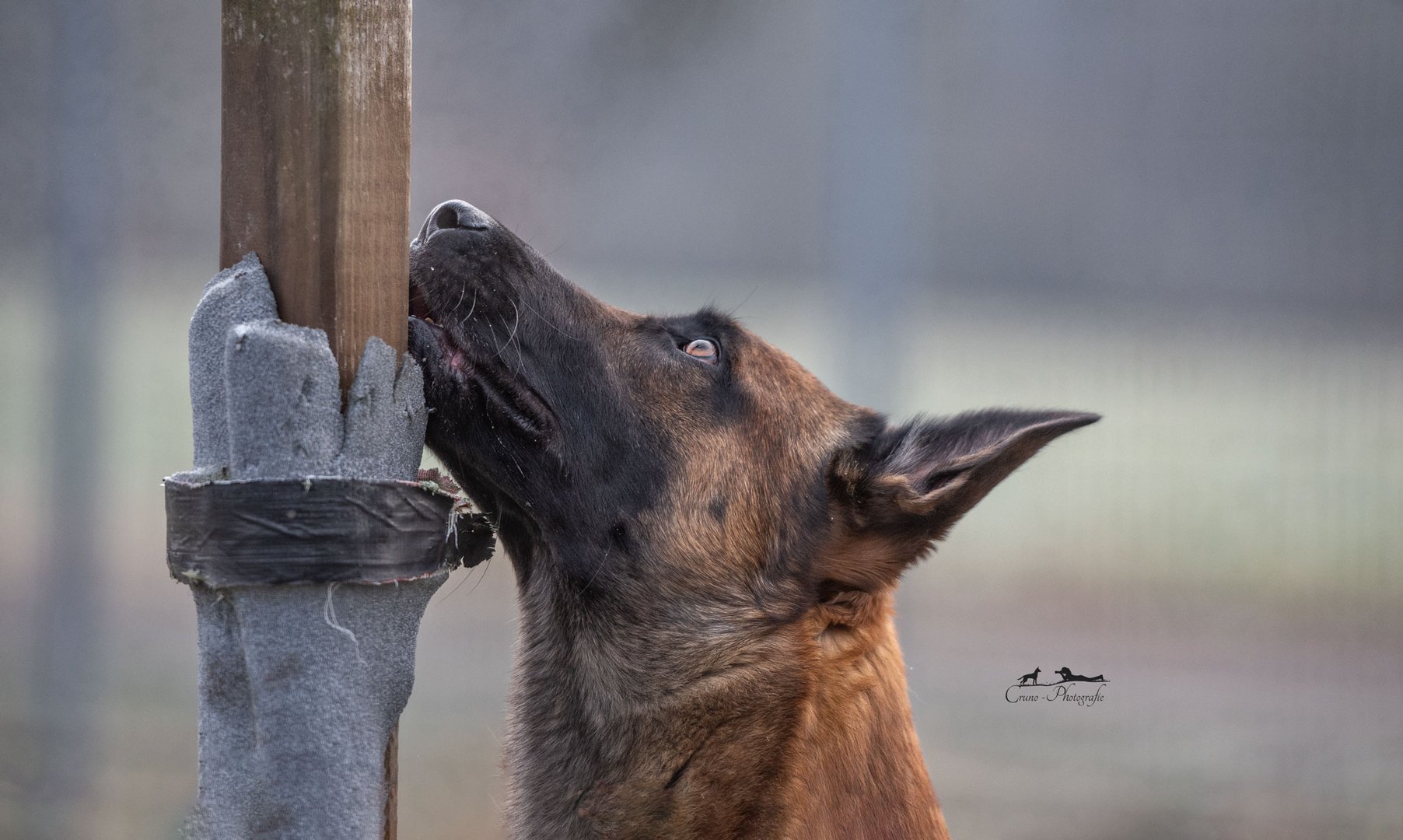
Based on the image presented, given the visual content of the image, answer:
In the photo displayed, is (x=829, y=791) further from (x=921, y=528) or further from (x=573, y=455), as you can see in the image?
(x=573, y=455)

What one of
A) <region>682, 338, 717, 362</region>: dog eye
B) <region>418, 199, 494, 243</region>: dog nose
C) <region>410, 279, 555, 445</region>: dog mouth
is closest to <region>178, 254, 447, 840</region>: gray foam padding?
<region>410, 279, 555, 445</region>: dog mouth

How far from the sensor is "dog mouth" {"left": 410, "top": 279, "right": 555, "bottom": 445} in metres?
1.65

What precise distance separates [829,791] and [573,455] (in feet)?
2.48

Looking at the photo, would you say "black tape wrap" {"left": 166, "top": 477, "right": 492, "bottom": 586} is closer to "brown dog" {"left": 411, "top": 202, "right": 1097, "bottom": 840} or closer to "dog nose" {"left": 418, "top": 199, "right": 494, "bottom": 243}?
"brown dog" {"left": 411, "top": 202, "right": 1097, "bottom": 840}

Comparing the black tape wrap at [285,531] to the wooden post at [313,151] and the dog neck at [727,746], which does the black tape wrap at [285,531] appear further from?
the dog neck at [727,746]

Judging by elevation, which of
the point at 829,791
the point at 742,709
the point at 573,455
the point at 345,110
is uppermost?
the point at 345,110

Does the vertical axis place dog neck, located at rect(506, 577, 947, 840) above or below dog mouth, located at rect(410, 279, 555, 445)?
below

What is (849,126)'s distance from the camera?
14.0ft

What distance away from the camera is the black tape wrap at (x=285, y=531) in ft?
4.09

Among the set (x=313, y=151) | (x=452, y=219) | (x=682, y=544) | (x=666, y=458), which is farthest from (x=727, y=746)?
(x=313, y=151)

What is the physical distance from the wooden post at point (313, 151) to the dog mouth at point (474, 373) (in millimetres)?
265

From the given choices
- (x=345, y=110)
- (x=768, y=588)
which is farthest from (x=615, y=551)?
(x=345, y=110)

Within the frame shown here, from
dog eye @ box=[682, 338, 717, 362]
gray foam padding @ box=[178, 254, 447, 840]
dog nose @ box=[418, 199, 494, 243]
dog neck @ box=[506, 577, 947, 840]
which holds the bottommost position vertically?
dog neck @ box=[506, 577, 947, 840]

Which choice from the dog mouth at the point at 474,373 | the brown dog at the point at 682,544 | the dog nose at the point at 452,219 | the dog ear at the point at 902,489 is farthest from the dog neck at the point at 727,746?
the dog nose at the point at 452,219
